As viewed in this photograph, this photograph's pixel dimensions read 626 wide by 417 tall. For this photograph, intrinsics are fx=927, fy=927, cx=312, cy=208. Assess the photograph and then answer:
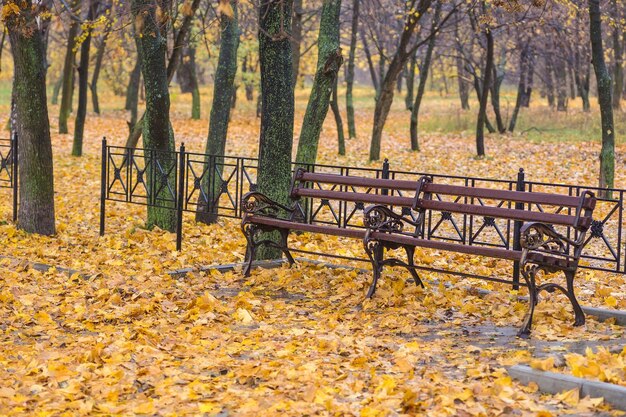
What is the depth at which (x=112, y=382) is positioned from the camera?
565 cm

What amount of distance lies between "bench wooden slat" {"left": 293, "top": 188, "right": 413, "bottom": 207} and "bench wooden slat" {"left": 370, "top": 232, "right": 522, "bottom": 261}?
339 millimetres

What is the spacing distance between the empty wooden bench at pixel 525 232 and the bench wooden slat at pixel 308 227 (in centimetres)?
19

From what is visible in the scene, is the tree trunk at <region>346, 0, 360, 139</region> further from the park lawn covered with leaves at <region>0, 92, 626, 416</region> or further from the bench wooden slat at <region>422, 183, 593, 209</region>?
the bench wooden slat at <region>422, 183, 593, 209</region>

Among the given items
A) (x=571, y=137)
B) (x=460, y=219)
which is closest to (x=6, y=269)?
(x=460, y=219)

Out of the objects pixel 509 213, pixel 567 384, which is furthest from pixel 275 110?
pixel 567 384

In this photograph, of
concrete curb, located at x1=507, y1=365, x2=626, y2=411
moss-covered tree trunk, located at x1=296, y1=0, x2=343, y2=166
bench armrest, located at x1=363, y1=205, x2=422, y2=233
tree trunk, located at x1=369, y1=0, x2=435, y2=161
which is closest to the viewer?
concrete curb, located at x1=507, y1=365, x2=626, y2=411

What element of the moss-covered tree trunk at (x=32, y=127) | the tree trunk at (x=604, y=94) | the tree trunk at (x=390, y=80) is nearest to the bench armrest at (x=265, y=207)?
the moss-covered tree trunk at (x=32, y=127)

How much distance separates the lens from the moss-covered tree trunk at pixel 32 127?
11453 millimetres

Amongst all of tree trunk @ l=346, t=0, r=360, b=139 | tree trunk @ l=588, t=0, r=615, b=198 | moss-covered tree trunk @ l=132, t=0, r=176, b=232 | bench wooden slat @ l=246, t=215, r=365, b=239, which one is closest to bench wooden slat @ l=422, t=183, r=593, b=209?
bench wooden slat @ l=246, t=215, r=365, b=239

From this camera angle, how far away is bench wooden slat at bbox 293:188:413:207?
8367mm

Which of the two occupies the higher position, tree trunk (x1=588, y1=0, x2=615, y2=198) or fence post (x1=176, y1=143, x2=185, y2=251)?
tree trunk (x1=588, y1=0, x2=615, y2=198)

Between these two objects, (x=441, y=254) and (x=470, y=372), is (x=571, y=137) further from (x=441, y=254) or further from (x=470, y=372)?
(x=470, y=372)

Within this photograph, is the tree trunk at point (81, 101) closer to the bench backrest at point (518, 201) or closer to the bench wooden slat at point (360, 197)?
the bench wooden slat at point (360, 197)

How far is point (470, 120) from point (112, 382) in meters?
26.9
